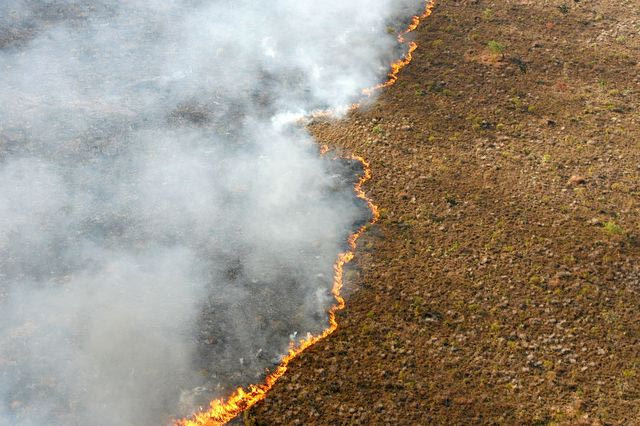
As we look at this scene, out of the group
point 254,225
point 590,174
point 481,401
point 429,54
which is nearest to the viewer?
point 481,401

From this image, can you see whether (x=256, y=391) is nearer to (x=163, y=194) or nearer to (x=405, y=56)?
(x=163, y=194)

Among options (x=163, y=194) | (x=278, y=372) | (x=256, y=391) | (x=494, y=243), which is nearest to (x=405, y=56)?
(x=494, y=243)

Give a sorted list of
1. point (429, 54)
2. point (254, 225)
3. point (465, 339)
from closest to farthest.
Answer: point (465, 339)
point (254, 225)
point (429, 54)

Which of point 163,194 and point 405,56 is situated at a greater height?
point 405,56

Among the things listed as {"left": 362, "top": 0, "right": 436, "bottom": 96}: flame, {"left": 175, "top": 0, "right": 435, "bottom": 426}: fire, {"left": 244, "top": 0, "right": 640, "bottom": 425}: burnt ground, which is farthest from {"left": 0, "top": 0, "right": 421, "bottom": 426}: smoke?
{"left": 244, "top": 0, "right": 640, "bottom": 425}: burnt ground

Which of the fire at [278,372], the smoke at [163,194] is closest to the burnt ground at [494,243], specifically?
the fire at [278,372]

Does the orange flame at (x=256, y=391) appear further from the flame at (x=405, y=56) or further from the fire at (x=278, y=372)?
the flame at (x=405, y=56)

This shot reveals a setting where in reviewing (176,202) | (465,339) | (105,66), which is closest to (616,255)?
(465,339)

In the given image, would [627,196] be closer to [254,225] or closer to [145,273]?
[254,225]
